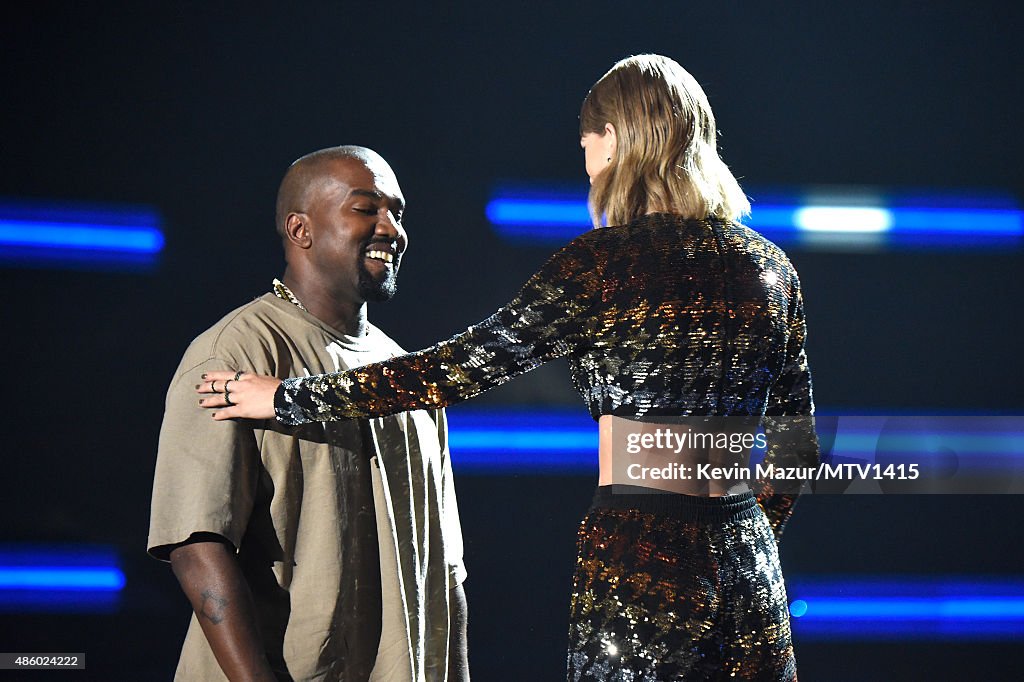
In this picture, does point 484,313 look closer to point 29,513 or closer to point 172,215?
point 172,215

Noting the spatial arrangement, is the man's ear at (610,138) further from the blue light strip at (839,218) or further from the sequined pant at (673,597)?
the blue light strip at (839,218)

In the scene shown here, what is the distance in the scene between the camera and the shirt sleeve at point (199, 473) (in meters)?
1.38

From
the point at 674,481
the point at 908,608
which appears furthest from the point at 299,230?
the point at 908,608

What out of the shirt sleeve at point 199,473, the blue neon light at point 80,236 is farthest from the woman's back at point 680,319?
the blue neon light at point 80,236

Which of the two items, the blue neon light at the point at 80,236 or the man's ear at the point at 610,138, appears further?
the blue neon light at the point at 80,236

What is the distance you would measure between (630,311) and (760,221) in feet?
5.82

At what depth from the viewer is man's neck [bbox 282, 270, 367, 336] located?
1643 millimetres

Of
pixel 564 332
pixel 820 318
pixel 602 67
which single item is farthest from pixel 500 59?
pixel 564 332

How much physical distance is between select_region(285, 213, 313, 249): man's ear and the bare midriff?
1.94ft

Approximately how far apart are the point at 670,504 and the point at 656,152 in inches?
19.8

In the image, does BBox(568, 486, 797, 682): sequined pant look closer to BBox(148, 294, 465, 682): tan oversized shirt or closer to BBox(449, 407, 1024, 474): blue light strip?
BBox(148, 294, 465, 682): tan oversized shirt

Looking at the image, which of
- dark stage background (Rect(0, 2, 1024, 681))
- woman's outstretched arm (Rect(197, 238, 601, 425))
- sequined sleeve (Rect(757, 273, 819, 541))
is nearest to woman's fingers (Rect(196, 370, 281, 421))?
woman's outstretched arm (Rect(197, 238, 601, 425))

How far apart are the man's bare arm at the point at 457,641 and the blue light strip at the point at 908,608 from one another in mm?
1596

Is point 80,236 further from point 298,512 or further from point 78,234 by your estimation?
point 298,512
